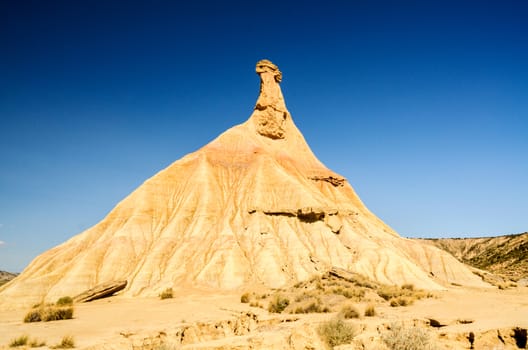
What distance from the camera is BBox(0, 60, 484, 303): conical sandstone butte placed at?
35625 millimetres

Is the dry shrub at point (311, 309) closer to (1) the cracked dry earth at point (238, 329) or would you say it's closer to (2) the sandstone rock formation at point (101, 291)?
(1) the cracked dry earth at point (238, 329)

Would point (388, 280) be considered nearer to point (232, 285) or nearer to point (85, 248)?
point (232, 285)

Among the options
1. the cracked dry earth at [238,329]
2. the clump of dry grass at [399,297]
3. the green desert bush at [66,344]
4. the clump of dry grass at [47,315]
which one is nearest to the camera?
the cracked dry earth at [238,329]

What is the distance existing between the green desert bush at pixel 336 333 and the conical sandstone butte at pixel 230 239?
906 inches

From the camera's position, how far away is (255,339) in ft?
40.2

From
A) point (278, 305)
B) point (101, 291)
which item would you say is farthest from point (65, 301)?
point (278, 305)

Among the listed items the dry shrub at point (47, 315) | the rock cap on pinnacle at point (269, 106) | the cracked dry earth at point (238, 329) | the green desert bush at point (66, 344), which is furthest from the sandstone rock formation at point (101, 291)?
the rock cap on pinnacle at point (269, 106)

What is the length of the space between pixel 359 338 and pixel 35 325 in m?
13.4

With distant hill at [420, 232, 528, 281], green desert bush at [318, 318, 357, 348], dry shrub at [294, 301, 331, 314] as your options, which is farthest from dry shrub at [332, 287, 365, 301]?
distant hill at [420, 232, 528, 281]

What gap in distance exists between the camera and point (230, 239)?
40.4 meters

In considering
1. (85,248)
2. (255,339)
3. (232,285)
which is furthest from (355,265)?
(255,339)

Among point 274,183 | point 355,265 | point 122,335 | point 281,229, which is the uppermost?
point 274,183

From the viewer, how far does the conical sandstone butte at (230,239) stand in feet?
117

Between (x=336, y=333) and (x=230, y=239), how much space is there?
29051mm
